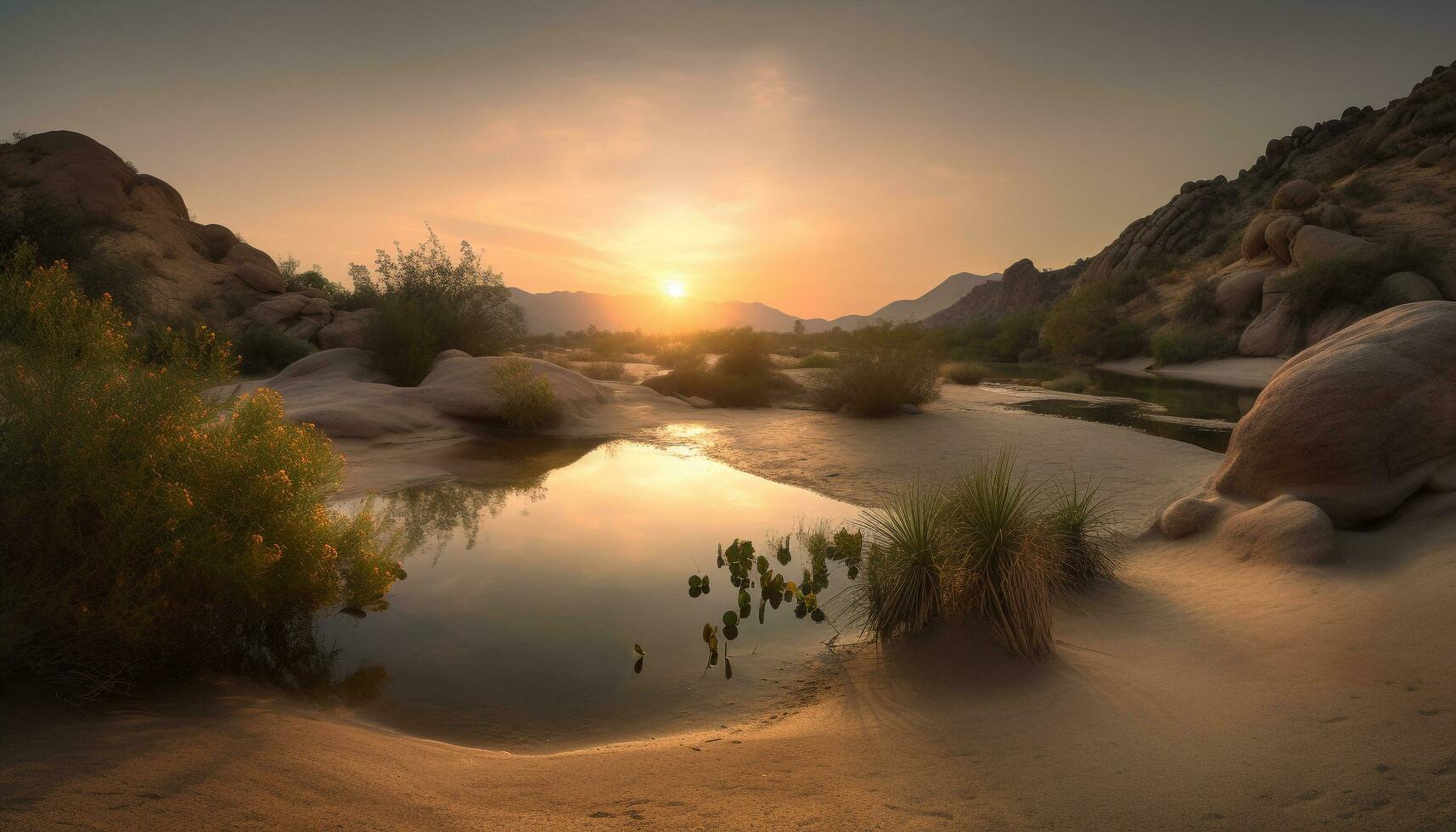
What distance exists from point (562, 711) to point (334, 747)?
4.25 ft

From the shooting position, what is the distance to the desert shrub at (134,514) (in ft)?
9.72

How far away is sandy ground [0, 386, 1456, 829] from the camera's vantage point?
228 cm

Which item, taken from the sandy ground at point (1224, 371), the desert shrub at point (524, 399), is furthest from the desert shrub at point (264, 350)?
the sandy ground at point (1224, 371)

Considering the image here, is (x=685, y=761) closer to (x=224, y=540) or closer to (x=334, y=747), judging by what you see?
(x=334, y=747)

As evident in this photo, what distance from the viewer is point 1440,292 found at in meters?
25.2

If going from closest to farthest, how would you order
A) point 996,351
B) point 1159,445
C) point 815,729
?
point 815,729
point 1159,445
point 996,351

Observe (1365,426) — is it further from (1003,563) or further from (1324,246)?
(1324,246)

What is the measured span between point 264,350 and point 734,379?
1434 cm

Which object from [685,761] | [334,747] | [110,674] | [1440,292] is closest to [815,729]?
[685,761]

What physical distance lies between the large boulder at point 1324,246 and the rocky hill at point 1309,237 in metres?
0.07

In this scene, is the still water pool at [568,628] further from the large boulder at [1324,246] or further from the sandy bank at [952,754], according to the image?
the large boulder at [1324,246]

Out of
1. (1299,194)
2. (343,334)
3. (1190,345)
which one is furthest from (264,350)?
(1299,194)

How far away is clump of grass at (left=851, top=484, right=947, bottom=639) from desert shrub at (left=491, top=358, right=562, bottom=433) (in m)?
11.2

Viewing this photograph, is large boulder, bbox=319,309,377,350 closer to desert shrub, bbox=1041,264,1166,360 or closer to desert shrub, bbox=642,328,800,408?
desert shrub, bbox=642,328,800,408
